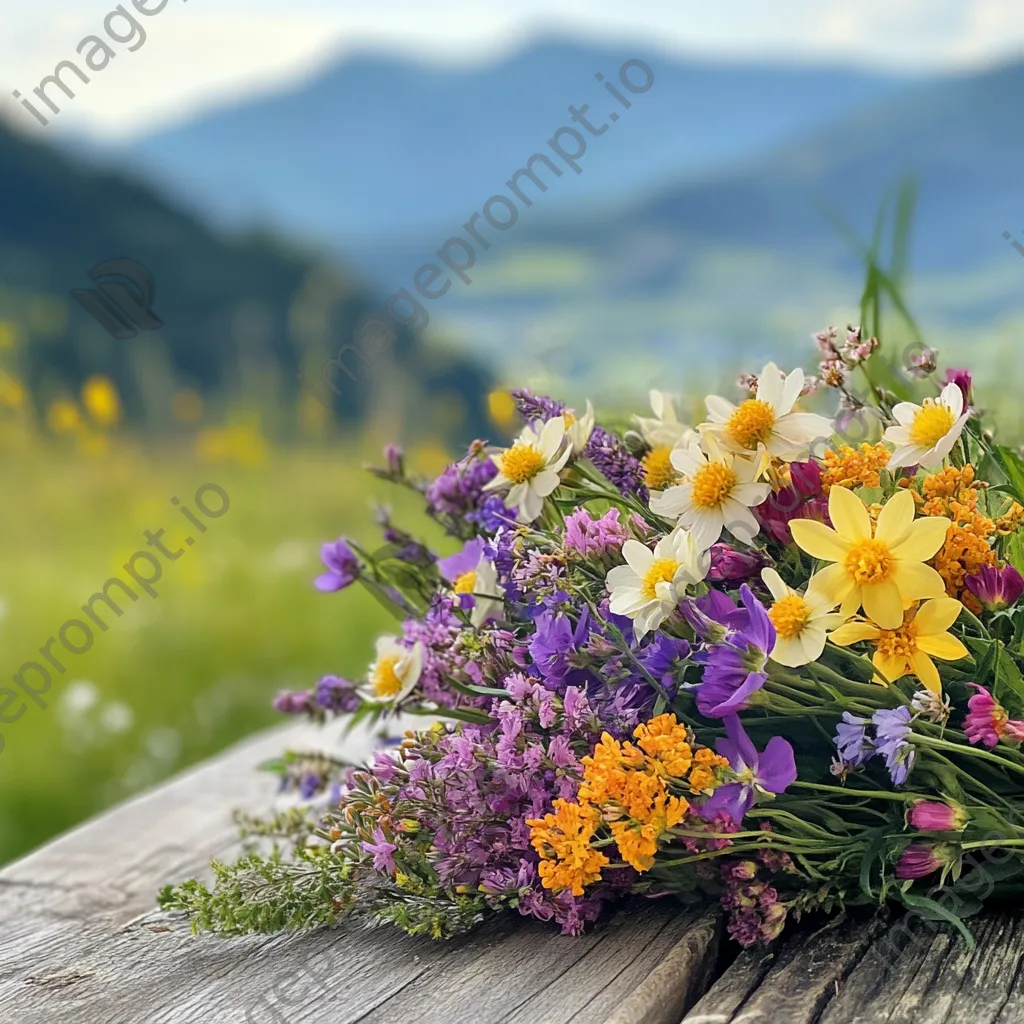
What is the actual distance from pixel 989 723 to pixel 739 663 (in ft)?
0.52

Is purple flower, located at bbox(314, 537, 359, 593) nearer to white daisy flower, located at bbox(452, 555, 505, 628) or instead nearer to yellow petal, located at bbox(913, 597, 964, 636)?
white daisy flower, located at bbox(452, 555, 505, 628)

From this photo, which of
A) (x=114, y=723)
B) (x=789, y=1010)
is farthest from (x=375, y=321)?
(x=114, y=723)

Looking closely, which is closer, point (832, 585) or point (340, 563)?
point (832, 585)

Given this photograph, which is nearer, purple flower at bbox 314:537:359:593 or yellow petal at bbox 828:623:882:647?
yellow petal at bbox 828:623:882:647

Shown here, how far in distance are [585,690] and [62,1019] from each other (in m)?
0.43

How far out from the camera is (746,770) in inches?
29.2

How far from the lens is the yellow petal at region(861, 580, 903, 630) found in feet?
2.34

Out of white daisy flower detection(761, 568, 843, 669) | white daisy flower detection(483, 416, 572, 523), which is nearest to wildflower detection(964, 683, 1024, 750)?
white daisy flower detection(761, 568, 843, 669)

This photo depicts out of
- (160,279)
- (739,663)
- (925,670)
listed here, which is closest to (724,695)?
(739,663)

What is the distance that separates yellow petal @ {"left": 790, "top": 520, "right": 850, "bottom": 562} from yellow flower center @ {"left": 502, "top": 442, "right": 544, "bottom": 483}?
0.23 metres

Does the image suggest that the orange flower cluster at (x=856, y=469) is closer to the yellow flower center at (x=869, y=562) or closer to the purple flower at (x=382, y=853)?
the yellow flower center at (x=869, y=562)

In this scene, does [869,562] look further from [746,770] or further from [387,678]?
[387,678]

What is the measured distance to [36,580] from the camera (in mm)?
3453

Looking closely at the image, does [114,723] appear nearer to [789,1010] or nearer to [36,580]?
[36,580]
